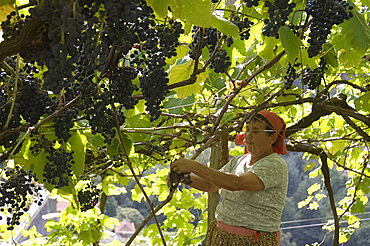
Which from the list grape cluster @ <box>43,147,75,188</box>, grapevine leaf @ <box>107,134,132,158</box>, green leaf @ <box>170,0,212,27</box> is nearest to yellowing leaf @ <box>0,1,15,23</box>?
green leaf @ <box>170,0,212,27</box>

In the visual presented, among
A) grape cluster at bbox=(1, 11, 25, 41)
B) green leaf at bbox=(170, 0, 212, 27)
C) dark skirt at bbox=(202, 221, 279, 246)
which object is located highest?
green leaf at bbox=(170, 0, 212, 27)

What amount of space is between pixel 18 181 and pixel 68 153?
15 cm

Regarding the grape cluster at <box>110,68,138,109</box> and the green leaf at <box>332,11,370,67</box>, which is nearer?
the grape cluster at <box>110,68,138,109</box>

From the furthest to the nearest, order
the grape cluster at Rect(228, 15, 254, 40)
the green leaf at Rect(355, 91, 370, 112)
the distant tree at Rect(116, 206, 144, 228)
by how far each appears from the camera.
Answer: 1. the distant tree at Rect(116, 206, 144, 228)
2. the green leaf at Rect(355, 91, 370, 112)
3. the grape cluster at Rect(228, 15, 254, 40)

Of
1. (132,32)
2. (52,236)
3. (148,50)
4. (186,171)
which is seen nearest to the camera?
(132,32)

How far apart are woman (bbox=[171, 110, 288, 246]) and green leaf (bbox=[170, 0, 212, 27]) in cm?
125

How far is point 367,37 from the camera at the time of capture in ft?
3.42

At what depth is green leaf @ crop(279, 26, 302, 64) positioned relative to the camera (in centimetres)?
105

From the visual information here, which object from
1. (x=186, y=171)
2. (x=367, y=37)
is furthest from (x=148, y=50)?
(x=186, y=171)

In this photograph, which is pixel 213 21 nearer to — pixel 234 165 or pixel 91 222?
pixel 234 165

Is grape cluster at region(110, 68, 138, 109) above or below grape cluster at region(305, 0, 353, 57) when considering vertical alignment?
below

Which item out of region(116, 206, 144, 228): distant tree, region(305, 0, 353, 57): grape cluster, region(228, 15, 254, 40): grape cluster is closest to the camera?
region(305, 0, 353, 57): grape cluster

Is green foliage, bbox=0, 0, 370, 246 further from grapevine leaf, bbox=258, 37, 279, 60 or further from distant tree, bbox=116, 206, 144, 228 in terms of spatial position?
distant tree, bbox=116, 206, 144, 228

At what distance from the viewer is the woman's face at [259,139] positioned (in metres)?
2.05
